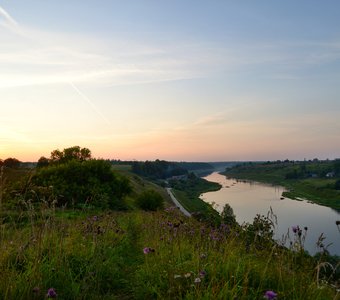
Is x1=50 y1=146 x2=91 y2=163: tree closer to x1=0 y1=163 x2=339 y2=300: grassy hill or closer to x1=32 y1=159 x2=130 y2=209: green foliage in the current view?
x1=32 y1=159 x2=130 y2=209: green foliage

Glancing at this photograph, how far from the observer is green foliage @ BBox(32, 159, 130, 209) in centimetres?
3525

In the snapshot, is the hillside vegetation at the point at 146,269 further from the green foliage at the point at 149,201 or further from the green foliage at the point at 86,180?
the green foliage at the point at 149,201

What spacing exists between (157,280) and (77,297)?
1130 millimetres

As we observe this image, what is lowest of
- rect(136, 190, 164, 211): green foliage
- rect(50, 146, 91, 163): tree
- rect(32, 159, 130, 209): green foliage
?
rect(136, 190, 164, 211): green foliage

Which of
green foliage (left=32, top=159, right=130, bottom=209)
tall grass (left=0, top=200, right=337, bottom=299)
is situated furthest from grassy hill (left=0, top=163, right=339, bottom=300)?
green foliage (left=32, top=159, right=130, bottom=209)

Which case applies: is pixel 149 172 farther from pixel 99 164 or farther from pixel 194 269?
pixel 194 269

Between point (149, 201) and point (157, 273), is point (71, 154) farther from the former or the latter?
point (157, 273)

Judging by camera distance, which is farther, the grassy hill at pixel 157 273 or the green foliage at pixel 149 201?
the green foliage at pixel 149 201

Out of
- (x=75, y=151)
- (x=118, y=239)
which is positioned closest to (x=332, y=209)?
(x=75, y=151)

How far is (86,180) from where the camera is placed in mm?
38000

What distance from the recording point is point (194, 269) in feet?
16.3

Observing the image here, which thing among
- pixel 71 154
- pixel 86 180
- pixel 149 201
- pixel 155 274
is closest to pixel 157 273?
pixel 155 274

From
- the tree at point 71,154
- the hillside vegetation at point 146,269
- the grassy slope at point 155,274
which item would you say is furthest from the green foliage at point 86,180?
the grassy slope at point 155,274

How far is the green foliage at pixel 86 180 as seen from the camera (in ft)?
116
